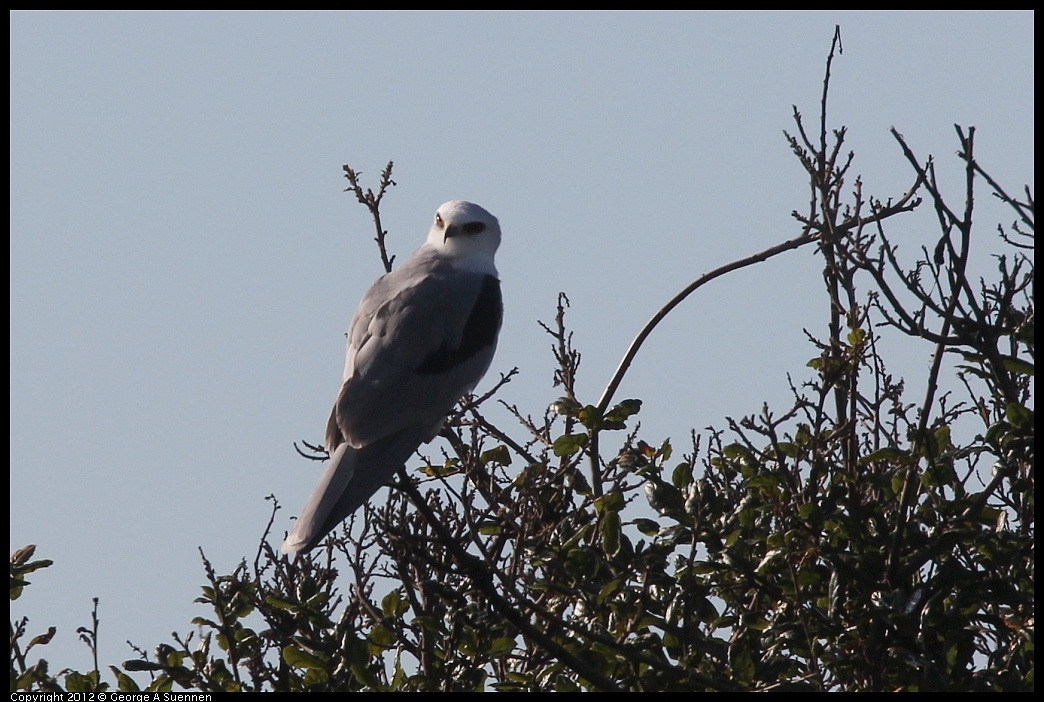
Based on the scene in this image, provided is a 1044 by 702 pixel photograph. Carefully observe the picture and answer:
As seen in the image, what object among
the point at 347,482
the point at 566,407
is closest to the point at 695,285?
the point at 566,407

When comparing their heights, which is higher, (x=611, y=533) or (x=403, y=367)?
(x=403, y=367)

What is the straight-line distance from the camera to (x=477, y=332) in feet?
17.9

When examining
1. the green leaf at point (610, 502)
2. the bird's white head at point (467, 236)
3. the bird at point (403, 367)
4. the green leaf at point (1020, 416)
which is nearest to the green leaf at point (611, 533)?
the green leaf at point (610, 502)

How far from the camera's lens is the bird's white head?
5.91 m

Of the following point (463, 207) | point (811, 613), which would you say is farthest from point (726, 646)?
point (463, 207)

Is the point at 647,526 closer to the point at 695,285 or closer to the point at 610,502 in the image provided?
the point at 610,502

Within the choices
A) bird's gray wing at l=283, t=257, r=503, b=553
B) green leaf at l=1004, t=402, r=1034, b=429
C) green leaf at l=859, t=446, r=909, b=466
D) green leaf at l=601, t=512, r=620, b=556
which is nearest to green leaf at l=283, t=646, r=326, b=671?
green leaf at l=601, t=512, r=620, b=556

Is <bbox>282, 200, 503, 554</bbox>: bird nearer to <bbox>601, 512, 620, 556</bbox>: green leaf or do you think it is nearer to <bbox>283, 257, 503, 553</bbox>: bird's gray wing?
<bbox>283, 257, 503, 553</bbox>: bird's gray wing

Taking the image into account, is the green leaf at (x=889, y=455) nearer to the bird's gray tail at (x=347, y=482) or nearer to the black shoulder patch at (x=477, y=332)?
the bird's gray tail at (x=347, y=482)

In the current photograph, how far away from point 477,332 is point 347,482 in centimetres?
100

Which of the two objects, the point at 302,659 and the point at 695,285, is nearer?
the point at 302,659

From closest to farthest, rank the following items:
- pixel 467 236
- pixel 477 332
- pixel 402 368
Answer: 1. pixel 402 368
2. pixel 477 332
3. pixel 467 236

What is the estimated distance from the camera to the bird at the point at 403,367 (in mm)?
4762
